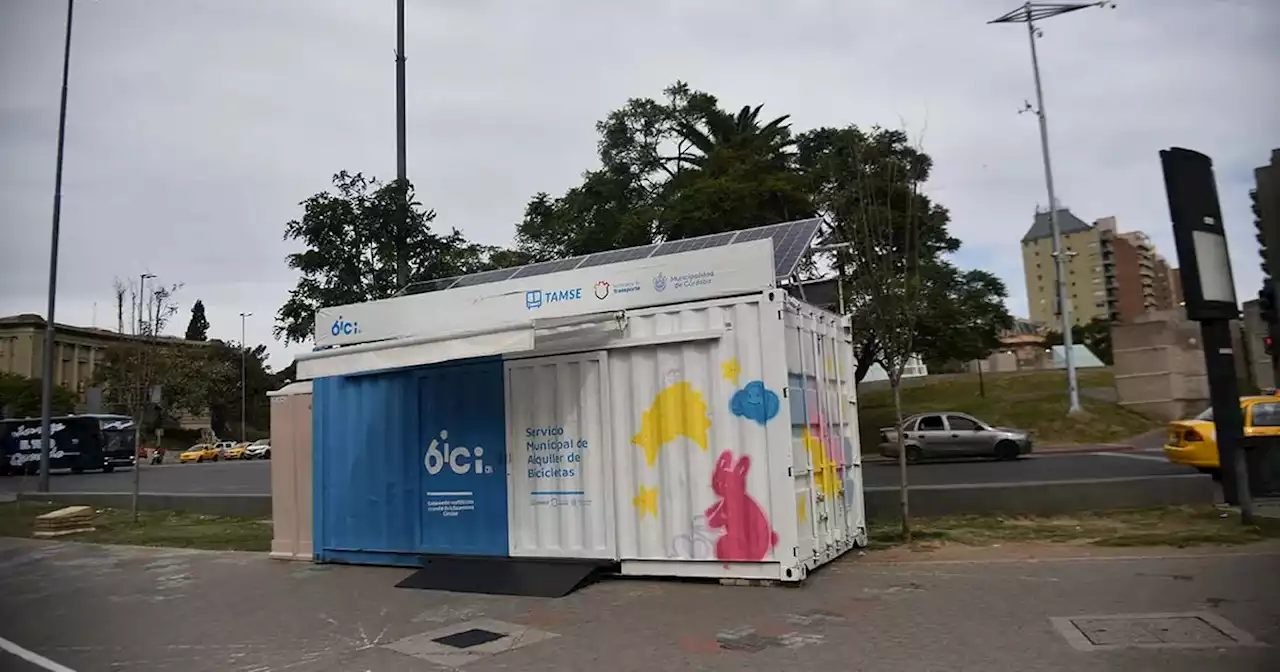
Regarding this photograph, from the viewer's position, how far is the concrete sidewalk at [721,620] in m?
5.68

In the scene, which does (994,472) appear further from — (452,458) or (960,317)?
(452,458)

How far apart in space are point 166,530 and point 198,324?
7606 cm

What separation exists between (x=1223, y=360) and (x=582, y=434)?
8.21m

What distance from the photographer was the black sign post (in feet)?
34.1

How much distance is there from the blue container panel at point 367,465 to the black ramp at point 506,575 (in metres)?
0.80

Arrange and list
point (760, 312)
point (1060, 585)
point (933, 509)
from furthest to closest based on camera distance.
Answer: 1. point (933, 509)
2. point (760, 312)
3. point (1060, 585)

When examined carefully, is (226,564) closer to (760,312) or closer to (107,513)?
(760,312)

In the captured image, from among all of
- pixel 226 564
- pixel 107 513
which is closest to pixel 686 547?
pixel 226 564

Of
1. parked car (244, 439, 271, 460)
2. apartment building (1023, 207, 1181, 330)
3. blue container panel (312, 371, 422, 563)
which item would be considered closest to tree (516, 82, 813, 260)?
blue container panel (312, 371, 422, 563)

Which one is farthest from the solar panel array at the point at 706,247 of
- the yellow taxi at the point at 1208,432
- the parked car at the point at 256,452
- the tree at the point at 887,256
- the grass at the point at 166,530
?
the parked car at the point at 256,452

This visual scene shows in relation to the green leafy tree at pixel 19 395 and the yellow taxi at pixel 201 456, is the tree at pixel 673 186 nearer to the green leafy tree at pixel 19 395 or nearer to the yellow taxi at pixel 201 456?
the green leafy tree at pixel 19 395

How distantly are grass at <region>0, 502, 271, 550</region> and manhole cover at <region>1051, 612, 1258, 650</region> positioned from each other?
1101cm

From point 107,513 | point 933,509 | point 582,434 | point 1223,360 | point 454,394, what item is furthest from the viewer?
point 107,513

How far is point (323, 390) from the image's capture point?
425 inches
